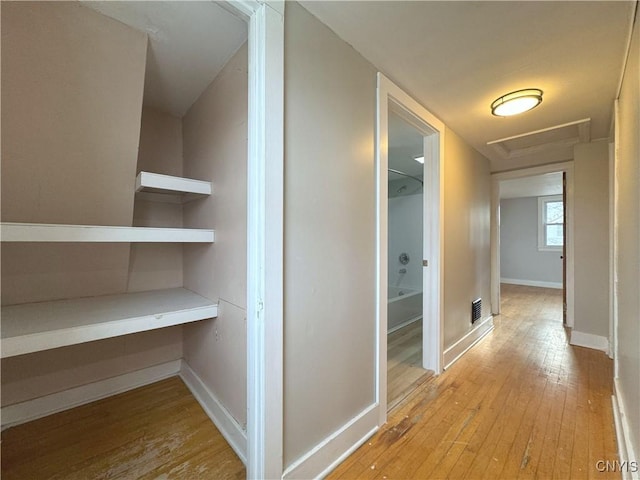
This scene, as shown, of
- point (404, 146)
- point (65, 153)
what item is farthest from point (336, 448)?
point (404, 146)

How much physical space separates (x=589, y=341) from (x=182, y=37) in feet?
14.8

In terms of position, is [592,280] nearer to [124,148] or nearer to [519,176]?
[519,176]

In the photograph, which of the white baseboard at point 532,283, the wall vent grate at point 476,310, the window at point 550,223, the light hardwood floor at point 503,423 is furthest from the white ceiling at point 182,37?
the white baseboard at point 532,283

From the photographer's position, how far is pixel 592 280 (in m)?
2.77

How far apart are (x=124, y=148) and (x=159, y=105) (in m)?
0.81

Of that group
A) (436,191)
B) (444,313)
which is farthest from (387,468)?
(436,191)

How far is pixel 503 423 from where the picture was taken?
1.62 meters

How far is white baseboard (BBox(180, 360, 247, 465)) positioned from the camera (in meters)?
1.38

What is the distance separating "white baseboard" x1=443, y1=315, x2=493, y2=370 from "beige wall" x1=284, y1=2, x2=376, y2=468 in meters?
1.21

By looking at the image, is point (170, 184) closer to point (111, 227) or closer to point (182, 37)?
point (111, 227)

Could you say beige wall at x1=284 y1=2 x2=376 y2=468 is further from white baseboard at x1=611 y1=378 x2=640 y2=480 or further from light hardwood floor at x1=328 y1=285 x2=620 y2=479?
white baseboard at x1=611 y1=378 x2=640 y2=480

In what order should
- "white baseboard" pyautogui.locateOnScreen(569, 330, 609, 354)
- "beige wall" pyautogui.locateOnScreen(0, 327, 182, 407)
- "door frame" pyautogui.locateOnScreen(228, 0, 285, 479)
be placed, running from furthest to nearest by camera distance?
"white baseboard" pyautogui.locateOnScreen(569, 330, 609, 354), "beige wall" pyautogui.locateOnScreen(0, 327, 182, 407), "door frame" pyautogui.locateOnScreen(228, 0, 285, 479)

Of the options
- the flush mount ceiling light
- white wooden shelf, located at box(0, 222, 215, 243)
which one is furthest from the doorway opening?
white wooden shelf, located at box(0, 222, 215, 243)

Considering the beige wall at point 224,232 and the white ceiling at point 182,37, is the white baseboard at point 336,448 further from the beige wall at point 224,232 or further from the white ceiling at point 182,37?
the white ceiling at point 182,37
